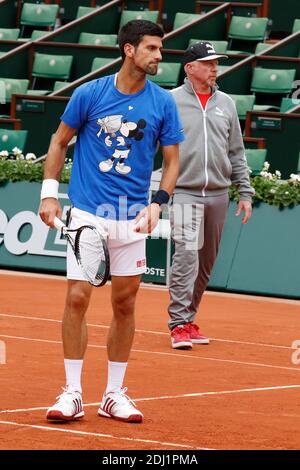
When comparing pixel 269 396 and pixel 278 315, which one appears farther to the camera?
pixel 278 315

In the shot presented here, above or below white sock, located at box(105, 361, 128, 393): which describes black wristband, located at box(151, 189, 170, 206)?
above

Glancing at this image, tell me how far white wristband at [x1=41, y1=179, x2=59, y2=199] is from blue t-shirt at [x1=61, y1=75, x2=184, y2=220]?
5.4 inches

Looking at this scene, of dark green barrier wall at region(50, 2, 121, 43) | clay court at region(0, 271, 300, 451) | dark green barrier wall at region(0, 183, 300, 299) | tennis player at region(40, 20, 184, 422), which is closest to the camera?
clay court at region(0, 271, 300, 451)

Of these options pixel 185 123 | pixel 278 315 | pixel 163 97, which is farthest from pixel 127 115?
pixel 278 315

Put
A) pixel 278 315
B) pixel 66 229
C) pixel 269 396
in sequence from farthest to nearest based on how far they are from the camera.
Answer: pixel 278 315
pixel 269 396
pixel 66 229

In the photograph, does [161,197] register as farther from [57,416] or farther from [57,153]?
[57,416]

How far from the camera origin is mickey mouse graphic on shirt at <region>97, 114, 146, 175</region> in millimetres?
7266

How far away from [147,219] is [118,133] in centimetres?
53

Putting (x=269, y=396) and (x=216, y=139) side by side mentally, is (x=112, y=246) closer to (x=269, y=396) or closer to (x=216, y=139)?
(x=269, y=396)

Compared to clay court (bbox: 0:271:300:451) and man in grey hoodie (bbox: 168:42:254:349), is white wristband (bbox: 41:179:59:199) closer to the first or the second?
clay court (bbox: 0:271:300:451)

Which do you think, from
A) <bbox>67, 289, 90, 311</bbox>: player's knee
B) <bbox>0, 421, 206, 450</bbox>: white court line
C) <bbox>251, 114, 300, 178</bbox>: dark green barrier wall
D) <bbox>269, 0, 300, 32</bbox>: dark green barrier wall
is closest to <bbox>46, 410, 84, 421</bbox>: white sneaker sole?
<bbox>0, 421, 206, 450</bbox>: white court line

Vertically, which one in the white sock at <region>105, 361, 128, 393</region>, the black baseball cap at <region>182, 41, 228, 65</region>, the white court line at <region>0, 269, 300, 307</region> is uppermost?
the black baseball cap at <region>182, 41, 228, 65</region>
